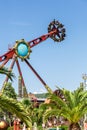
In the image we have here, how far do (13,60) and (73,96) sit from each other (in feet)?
116

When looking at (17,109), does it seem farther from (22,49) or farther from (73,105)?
(22,49)

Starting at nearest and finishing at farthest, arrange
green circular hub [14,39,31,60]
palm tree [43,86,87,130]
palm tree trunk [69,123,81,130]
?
1. palm tree trunk [69,123,81,130]
2. palm tree [43,86,87,130]
3. green circular hub [14,39,31,60]

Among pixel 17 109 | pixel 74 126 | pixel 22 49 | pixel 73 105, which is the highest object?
pixel 22 49

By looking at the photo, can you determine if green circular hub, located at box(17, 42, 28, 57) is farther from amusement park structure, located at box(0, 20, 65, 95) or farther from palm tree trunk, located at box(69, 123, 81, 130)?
palm tree trunk, located at box(69, 123, 81, 130)

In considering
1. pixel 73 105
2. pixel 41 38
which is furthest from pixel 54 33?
pixel 73 105

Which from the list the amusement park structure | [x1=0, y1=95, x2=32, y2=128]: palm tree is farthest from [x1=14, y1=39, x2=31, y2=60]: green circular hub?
[x1=0, y1=95, x2=32, y2=128]: palm tree

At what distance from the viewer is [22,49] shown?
68250 mm

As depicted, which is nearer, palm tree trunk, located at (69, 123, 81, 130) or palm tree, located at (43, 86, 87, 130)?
palm tree trunk, located at (69, 123, 81, 130)

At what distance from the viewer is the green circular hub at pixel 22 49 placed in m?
67.5

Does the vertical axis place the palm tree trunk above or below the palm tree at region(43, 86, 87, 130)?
below

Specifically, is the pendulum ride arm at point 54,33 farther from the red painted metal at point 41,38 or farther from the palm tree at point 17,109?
the palm tree at point 17,109

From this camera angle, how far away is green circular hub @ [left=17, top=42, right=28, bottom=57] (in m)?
67.5

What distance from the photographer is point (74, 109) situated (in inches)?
1368

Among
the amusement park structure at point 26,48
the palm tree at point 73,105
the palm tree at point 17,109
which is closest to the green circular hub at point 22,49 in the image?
the amusement park structure at point 26,48
